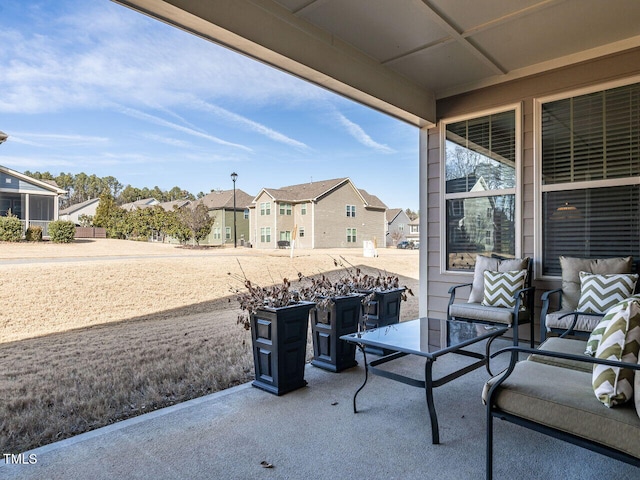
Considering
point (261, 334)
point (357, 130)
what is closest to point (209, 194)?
point (357, 130)

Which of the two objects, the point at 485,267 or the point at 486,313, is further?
the point at 485,267

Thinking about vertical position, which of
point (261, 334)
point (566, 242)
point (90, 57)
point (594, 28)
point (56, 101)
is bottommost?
Result: point (261, 334)

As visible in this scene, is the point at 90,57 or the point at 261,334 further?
the point at 90,57

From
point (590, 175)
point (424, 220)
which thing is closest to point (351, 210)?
point (424, 220)

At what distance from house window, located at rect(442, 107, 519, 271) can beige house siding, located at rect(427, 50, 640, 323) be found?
0.32ft

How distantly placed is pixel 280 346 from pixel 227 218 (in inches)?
599

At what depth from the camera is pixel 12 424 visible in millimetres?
2383

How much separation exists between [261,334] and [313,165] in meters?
14.0

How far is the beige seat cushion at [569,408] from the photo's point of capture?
136cm

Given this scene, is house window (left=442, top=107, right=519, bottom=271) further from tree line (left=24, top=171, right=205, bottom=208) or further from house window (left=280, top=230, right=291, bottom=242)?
house window (left=280, top=230, right=291, bottom=242)

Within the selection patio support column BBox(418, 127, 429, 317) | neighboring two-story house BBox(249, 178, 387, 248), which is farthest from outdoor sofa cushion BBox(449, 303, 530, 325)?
neighboring two-story house BBox(249, 178, 387, 248)

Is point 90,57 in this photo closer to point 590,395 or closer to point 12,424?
point 12,424

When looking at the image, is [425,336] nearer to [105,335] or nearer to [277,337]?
[277,337]

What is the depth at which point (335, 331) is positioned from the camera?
3174 millimetres
